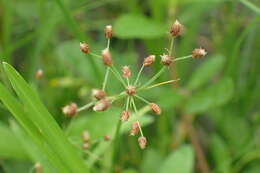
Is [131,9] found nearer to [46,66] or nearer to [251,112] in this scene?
[46,66]

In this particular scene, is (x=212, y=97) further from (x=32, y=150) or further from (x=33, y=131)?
(x=33, y=131)

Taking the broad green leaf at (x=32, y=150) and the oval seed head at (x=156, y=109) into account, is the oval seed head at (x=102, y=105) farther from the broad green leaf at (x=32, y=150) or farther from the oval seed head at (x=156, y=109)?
the broad green leaf at (x=32, y=150)

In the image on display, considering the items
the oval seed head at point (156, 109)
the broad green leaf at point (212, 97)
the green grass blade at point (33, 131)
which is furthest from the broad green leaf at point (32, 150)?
the broad green leaf at point (212, 97)

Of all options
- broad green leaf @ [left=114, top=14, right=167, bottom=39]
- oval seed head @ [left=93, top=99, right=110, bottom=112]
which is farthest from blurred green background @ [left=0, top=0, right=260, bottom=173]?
oval seed head @ [left=93, top=99, right=110, bottom=112]

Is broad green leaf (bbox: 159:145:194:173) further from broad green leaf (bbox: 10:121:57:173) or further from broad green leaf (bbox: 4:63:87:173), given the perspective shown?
broad green leaf (bbox: 4:63:87:173)

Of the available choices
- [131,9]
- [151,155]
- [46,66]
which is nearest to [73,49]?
[46,66]

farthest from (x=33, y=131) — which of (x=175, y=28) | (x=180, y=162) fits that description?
(x=180, y=162)

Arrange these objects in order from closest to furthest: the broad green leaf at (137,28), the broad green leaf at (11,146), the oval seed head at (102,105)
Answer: the oval seed head at (102,105) < the broad green leaf at (11,146) < the broad green leaf at (137,28)
